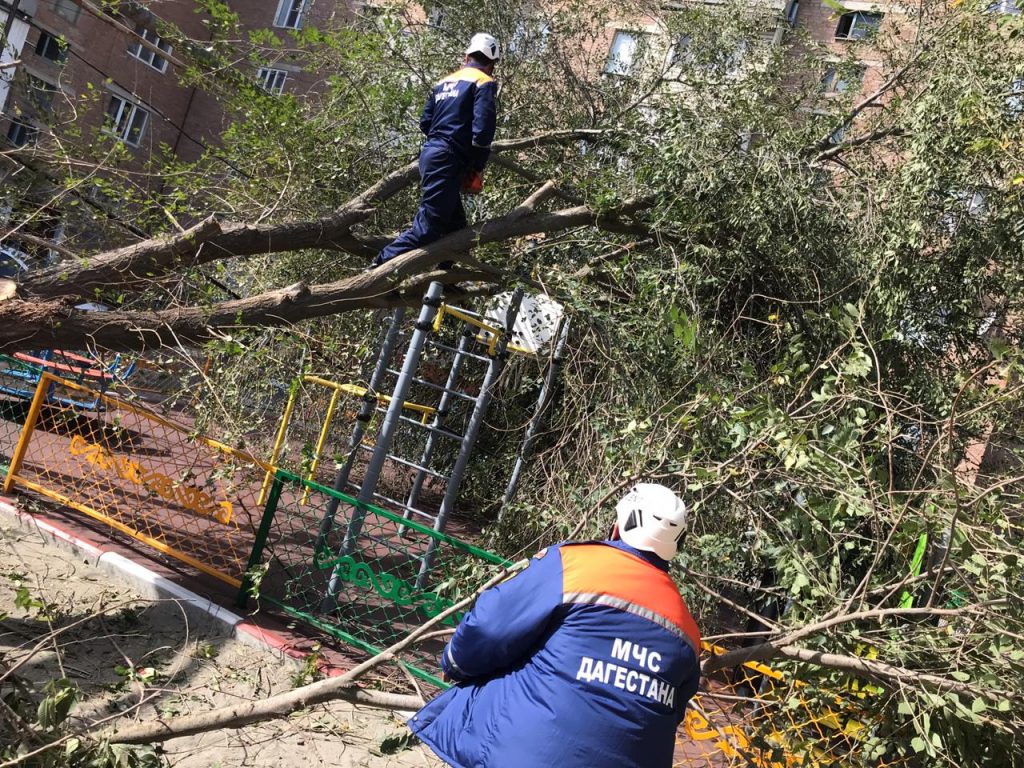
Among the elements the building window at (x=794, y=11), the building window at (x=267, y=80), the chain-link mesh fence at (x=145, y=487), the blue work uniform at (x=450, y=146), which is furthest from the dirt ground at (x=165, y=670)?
the building window at (x=794, y=11)

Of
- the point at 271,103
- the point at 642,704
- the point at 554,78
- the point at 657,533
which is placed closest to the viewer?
the point at 642,704

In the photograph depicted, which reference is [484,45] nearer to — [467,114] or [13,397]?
[467,114]

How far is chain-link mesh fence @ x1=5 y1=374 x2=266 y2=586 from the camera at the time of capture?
19.8 ft

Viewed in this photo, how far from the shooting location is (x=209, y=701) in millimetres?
4426

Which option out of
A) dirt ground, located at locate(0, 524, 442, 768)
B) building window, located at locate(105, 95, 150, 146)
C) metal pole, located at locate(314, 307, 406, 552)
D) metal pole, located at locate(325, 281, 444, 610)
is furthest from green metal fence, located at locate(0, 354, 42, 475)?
building window, located at locate(105, 95, 150, 146)

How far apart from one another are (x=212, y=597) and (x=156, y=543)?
0.70m

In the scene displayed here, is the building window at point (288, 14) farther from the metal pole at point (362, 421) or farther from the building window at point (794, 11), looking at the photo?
the metal pole at point (362, 421)

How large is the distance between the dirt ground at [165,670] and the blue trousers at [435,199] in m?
2.73

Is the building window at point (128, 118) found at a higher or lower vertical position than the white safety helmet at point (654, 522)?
higher

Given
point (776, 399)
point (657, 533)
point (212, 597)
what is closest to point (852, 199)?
point (776, 399)

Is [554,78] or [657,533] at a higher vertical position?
[554,78]

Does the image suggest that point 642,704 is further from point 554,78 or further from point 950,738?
point 554,78

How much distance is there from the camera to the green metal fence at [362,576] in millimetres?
5121

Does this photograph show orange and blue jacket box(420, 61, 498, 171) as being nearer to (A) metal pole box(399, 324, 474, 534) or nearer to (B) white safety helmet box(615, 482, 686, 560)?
(A) metal pole box(399, 324, 474, 534)
